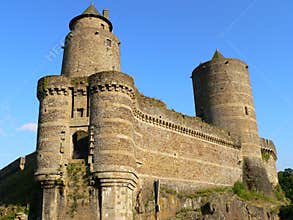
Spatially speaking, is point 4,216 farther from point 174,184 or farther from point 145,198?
point 174,184

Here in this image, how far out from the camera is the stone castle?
18.5 m

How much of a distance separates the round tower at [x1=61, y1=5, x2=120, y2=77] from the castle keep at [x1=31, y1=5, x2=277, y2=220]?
0.25 ft

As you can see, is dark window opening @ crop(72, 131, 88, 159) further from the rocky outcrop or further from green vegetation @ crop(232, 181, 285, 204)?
green vegetation @ crop(232, 181, 285, 204)

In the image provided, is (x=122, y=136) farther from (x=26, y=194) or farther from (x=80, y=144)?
(x=26, y=194)

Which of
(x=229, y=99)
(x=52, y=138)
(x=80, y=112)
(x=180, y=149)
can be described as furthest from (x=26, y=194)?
(x=229, y=99)

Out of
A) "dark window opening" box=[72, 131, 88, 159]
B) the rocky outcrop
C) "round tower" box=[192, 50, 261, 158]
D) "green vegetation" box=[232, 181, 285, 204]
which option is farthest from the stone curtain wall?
"dark window opening" box=[72, 131, 88, 159]

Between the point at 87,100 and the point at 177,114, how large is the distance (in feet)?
27.9

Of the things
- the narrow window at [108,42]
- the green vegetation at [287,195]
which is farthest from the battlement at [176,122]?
the green vegetation at [287,195]

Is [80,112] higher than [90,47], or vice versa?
[90,47]

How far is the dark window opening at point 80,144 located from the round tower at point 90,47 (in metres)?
5.23

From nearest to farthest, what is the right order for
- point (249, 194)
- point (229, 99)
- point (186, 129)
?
point (186, 129), point (249, 194), point (229, 99)

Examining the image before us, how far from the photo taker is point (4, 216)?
20.2 m

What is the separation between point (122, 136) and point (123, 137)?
9 cm

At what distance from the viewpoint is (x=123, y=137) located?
19234 millimetres
